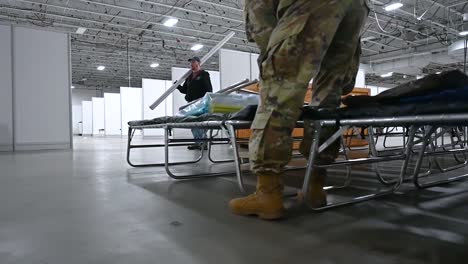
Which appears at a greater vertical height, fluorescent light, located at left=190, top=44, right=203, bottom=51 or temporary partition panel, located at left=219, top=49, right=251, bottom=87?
fluorescent light, located at left=190, top=44, right=203, bottom=51

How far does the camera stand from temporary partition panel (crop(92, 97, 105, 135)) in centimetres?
1595

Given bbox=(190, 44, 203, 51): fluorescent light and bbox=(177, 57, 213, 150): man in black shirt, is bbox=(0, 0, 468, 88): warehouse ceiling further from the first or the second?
bbox=(177, 57, 213, 150): man in black shirt

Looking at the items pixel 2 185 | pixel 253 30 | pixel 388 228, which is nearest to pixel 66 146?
pixel 2 185

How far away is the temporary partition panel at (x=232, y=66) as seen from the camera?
700cm

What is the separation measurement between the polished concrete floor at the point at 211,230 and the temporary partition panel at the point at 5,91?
175 inches

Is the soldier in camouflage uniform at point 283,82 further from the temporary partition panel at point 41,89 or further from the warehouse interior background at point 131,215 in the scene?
the temporary partition panel at point 41,89

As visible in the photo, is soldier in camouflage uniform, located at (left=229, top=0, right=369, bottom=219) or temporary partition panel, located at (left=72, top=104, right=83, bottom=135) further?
temporary partition panel, located at (left=72, top=104, right=83, bottom=135)

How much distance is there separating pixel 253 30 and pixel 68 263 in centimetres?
100

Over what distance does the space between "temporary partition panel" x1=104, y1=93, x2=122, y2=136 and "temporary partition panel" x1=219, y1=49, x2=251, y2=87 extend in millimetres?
8925

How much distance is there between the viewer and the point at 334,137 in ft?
3.84

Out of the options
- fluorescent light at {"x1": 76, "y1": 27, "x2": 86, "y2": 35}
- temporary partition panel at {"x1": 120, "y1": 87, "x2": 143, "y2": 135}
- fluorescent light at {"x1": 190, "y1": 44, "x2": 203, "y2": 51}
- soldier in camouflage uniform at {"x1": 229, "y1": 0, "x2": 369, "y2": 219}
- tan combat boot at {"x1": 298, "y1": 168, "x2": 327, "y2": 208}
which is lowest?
tan combat boot at {"x1": 298, "y1": 168, "x2": 327, "y2": 208}

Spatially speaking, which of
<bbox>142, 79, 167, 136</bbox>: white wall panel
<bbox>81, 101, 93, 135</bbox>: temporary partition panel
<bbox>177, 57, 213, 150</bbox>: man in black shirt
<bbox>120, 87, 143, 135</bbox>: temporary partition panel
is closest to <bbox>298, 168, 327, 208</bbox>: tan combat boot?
<bbox>177, 57, 213, 150</bbox>: man in black shirt

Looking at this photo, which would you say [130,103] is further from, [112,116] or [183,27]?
[183,27]

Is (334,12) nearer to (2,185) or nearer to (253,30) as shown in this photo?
(253,30)
